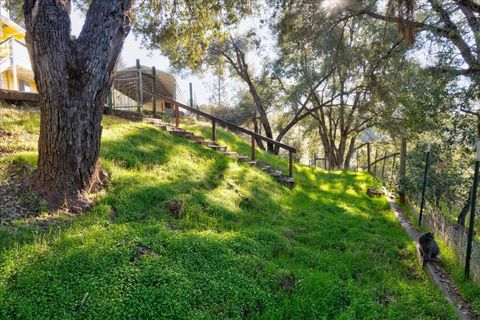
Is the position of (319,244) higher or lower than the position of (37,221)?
lower

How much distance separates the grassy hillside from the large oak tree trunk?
0.55 m

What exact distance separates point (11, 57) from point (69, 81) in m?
7.67

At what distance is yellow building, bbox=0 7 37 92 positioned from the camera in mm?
9289

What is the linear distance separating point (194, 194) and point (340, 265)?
8.91 ft

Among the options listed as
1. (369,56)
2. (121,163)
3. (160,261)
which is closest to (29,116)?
(121,163)

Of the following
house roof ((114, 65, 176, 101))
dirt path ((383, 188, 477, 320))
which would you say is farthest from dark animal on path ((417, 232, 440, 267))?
house roof ((114, 65, 176, 101))

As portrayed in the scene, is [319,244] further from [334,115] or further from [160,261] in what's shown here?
[334,115]

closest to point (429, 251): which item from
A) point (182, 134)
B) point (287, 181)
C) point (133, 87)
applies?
point (287, 181)

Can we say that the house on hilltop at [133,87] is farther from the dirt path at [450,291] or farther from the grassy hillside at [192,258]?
the dirt path at [450,291]

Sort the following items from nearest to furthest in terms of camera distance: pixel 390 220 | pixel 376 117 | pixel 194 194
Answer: pixel 194 194 < pixel 390 220 < pixel 376 117

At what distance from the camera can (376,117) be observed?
15.3 meters

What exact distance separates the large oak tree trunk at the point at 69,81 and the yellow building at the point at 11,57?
22.3 ft

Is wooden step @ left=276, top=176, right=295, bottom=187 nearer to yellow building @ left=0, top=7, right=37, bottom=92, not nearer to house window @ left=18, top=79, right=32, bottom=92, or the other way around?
yellow building @ left=0, top=7, right=37, bottom=92

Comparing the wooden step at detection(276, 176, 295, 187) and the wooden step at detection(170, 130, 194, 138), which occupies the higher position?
the wooden step at detection(170, 130, 194, 138)
